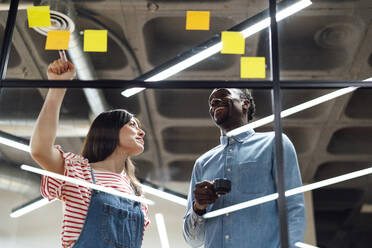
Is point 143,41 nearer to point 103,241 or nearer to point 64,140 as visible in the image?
point 64,140

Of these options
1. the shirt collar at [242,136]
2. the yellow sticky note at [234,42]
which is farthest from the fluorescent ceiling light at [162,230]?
the yellow sticky note at [234,42]

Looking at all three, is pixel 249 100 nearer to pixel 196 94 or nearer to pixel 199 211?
pixel 196 94

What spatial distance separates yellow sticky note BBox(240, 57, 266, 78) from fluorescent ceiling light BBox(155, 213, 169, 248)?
646 millimetres

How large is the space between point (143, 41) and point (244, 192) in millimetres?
1078

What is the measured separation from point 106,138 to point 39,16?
59 centimetres

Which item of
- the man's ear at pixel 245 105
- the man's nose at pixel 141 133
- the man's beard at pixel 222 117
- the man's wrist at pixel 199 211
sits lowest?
the man's wrist at pixel 199 211

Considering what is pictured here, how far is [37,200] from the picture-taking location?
1.95 metres

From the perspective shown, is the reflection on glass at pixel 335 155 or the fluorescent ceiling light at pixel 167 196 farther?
the reflection on glass at pixel 335 155

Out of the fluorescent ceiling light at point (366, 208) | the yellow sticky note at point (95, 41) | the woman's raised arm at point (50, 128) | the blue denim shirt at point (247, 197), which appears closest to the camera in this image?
the blue denim shirt at point (247, 197)

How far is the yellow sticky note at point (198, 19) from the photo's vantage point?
1.97 metres

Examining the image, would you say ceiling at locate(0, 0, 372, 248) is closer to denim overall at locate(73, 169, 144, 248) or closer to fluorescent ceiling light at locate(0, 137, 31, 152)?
fluorescent ceiling light at locate(0, 137, 31, 152)

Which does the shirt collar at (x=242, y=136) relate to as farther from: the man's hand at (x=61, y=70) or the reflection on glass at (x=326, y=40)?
the man's hand at (x=61, y=70)

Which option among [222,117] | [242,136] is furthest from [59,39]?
[242,136]

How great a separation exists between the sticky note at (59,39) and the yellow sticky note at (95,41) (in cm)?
8
